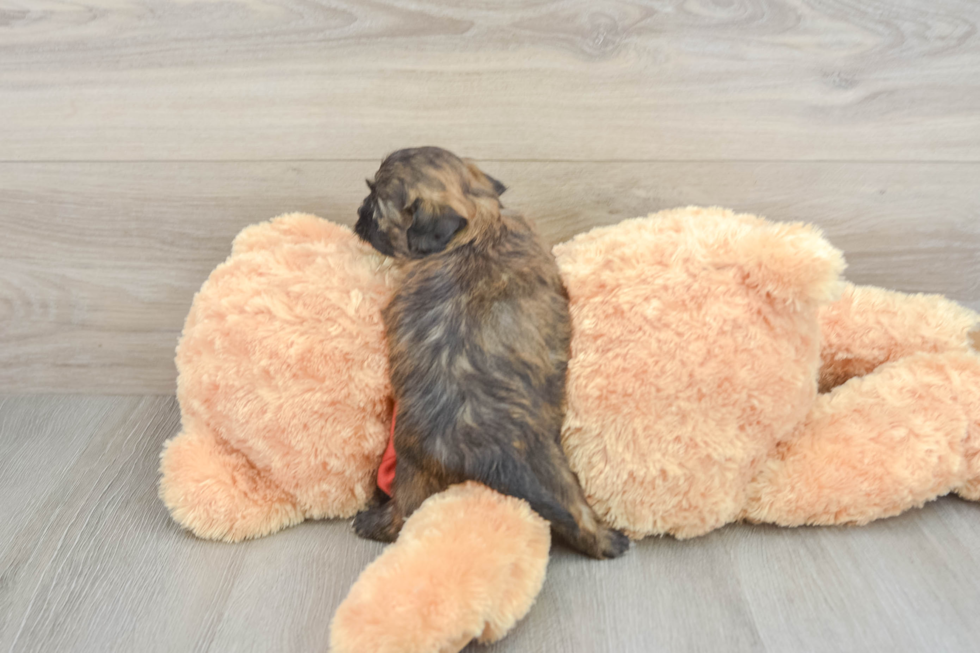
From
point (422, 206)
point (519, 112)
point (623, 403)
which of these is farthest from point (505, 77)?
point (623, 403)

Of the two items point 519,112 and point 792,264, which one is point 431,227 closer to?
point 519,112

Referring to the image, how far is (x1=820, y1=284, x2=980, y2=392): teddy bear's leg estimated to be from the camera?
1.13 metres

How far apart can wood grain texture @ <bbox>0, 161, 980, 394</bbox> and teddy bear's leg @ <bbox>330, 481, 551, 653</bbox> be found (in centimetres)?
53

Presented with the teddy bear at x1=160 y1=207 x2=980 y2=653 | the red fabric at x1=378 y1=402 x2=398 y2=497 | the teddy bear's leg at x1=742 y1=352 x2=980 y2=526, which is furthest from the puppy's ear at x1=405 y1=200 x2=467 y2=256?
the teddy bear's leg at x1=742 y1=352 x2=980 y2=526

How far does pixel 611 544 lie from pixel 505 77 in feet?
2.34

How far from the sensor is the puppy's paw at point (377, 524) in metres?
1.01

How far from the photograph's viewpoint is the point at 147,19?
1.13 meters

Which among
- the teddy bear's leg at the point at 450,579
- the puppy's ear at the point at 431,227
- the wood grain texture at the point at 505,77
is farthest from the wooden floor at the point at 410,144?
the puppy's ear at the point at 431,227

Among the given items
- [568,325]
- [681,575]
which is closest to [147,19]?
[568,325]

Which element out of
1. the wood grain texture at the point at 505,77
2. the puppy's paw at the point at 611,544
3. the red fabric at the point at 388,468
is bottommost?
the puppy's paw at the point at 611,544

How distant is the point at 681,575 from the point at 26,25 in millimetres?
1288

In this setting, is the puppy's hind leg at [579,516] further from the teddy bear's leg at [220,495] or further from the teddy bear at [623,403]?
the teddy bear's leg at [220,495]

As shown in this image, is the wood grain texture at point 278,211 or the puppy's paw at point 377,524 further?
the wood grain texture at point 278,211

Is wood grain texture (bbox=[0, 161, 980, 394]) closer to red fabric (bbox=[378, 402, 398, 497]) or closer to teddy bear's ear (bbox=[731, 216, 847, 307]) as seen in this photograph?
teddy bear's ear (bbox=[731, 216, 847, 307])
